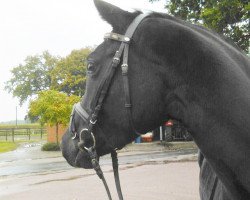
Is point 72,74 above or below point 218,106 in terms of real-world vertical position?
above

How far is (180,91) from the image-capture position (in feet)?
7.41

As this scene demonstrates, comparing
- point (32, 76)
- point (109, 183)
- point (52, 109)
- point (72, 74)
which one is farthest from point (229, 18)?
point (32, 76)

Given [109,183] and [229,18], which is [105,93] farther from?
[229,18]

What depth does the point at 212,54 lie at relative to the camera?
2236 millimetres

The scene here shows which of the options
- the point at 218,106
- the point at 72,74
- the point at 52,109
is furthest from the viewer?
the point at 72,74


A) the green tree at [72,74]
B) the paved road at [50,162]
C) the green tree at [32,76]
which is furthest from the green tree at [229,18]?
the green tree at [32,76]

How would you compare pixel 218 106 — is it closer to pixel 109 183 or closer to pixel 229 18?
pixel 109 183

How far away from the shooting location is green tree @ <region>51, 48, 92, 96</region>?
53.2 m

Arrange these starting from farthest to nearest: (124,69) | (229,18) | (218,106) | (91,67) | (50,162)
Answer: (50,162), (229,18), (91,67), (124,69), (218,106)

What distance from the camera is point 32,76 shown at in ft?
214

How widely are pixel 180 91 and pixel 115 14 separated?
23.4 inches

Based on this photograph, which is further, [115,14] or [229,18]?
[229,18]

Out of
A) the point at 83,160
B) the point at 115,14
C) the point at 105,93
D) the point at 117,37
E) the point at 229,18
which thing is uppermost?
the point at 229,18

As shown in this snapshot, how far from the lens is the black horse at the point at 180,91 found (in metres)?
2.13
